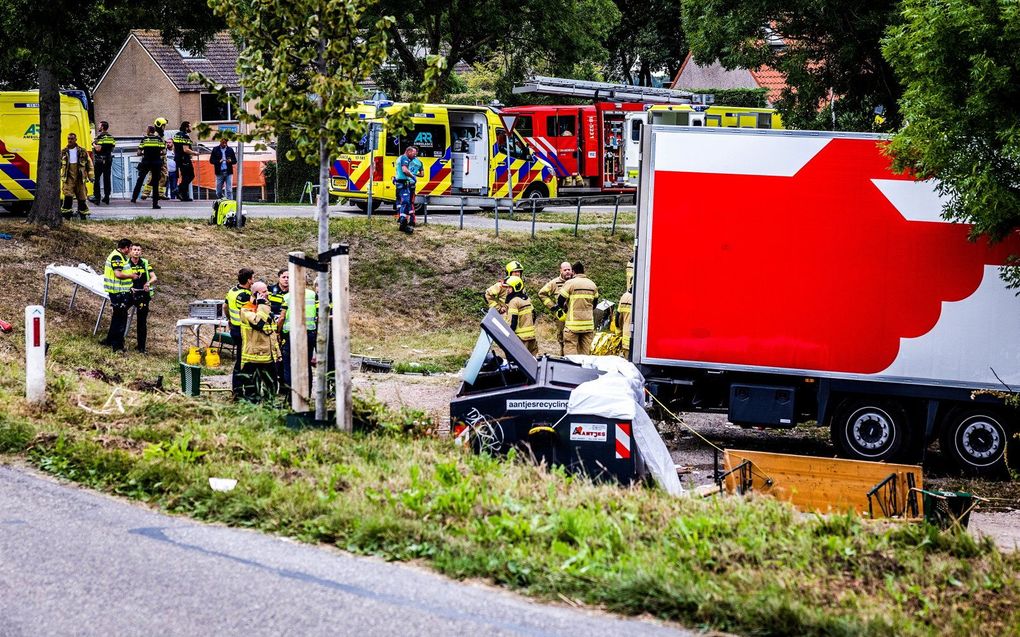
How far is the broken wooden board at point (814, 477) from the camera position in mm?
10719

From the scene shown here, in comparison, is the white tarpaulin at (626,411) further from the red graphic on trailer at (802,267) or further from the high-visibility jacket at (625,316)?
the high-visibility jacket at (625,316)

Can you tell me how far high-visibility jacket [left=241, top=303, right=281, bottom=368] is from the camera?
1345 cm

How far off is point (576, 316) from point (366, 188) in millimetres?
11461

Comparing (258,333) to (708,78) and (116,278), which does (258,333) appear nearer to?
(116,278)

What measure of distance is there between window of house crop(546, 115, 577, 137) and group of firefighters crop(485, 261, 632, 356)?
15.2 metres

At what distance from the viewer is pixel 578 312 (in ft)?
58.0

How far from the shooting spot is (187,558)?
6.96m

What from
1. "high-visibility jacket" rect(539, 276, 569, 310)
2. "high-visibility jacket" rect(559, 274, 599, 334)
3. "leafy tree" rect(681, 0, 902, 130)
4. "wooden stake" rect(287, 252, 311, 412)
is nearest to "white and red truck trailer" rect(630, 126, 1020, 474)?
"high-visibility jacket" rect(559, 274, 599, 334)

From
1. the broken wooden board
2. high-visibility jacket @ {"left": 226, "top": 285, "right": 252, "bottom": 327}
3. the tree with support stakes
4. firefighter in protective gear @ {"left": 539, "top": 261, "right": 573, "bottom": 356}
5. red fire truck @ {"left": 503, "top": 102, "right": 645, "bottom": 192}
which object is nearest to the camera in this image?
the tree with support stakes

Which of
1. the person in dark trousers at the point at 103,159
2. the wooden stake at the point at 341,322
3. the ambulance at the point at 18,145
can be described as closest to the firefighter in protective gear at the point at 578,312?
the wooden stake at the point at 341,322

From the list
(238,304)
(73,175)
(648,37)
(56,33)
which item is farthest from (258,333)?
(648,37)

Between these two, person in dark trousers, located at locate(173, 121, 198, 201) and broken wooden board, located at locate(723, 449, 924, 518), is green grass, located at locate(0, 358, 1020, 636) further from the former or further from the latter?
person in dark trousers, located at locate(173, 121, 198, 201)

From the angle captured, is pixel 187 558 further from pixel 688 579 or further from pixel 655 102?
pixel 655 102

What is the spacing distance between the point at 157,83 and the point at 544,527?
151ft
